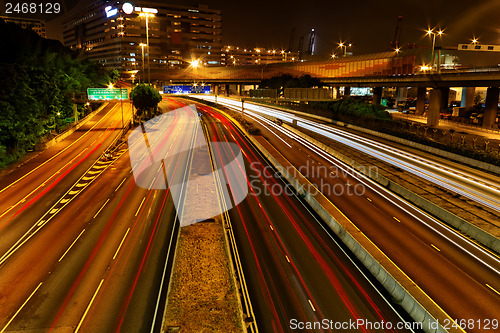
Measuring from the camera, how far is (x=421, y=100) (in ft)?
338

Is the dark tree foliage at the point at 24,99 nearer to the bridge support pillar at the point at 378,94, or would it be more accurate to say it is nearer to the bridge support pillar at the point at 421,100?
the bridge support pillar at the point at 378,94

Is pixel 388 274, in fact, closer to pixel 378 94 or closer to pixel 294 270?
pixel 294 270

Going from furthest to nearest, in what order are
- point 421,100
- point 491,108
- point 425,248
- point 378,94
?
point 378,94
point 421,100
point 491,108
point 425,248

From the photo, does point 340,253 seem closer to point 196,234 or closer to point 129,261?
point 196,234

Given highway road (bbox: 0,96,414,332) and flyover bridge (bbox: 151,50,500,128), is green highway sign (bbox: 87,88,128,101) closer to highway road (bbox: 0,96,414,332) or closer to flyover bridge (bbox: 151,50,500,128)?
highway road (bbox: 0,96,414,332)

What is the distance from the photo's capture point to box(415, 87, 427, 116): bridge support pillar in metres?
102

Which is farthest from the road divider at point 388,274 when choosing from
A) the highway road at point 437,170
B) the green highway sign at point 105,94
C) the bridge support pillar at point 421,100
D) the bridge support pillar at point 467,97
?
the bridge support pillar at point 467,97

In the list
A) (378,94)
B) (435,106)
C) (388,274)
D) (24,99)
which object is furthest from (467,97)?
(24,99)

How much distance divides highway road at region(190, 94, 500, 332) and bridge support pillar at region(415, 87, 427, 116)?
252 feet

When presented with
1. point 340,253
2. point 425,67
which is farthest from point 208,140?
point 425,67

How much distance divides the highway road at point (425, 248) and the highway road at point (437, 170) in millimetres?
7117

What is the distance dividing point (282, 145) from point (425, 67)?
6501 centimetres

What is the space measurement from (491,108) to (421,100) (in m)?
27.7

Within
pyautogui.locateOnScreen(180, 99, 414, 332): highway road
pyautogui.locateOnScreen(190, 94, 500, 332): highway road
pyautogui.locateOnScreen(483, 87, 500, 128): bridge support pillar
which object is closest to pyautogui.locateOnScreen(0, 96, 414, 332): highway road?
pyautogui.locateOnScreen(180, 99, 414, 332): highway road
